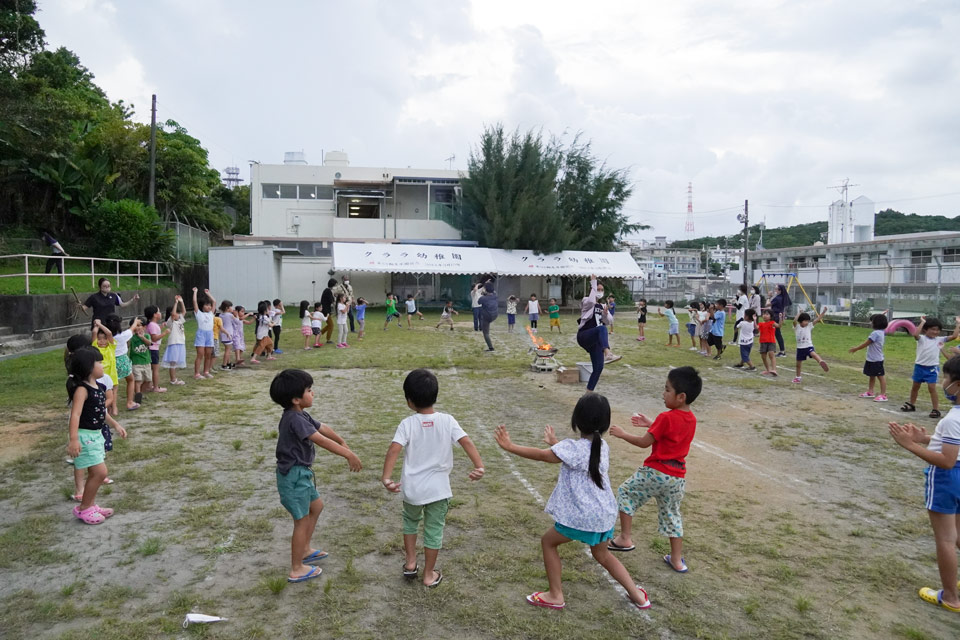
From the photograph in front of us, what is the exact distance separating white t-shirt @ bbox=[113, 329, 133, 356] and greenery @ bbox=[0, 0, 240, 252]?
12.0 metres

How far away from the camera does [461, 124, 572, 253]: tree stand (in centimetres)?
3422

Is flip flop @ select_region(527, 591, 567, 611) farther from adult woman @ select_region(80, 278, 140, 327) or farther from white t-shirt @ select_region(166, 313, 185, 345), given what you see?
adult woman @ select_region(80, 278, 140, 327)

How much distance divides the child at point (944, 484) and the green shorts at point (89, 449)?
18.2 ft

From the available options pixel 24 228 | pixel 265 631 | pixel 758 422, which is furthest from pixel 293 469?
pixel 24 228

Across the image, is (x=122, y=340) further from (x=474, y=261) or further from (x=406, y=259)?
(x=474, y=261)

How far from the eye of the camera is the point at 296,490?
376 cm

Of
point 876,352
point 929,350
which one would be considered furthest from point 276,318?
point 929,350

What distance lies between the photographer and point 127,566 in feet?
13.2

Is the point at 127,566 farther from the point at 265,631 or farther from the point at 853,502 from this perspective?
the point at 853,502

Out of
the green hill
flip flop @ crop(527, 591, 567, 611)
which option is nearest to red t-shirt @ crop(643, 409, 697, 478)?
flip flop @ crop(527, 591, 567, 611)

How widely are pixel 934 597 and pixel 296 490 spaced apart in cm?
398

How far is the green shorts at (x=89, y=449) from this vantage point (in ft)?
15.3

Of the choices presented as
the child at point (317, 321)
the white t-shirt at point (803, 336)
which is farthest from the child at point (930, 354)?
the child at point (317, 321)

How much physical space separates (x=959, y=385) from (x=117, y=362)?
8643 mm
